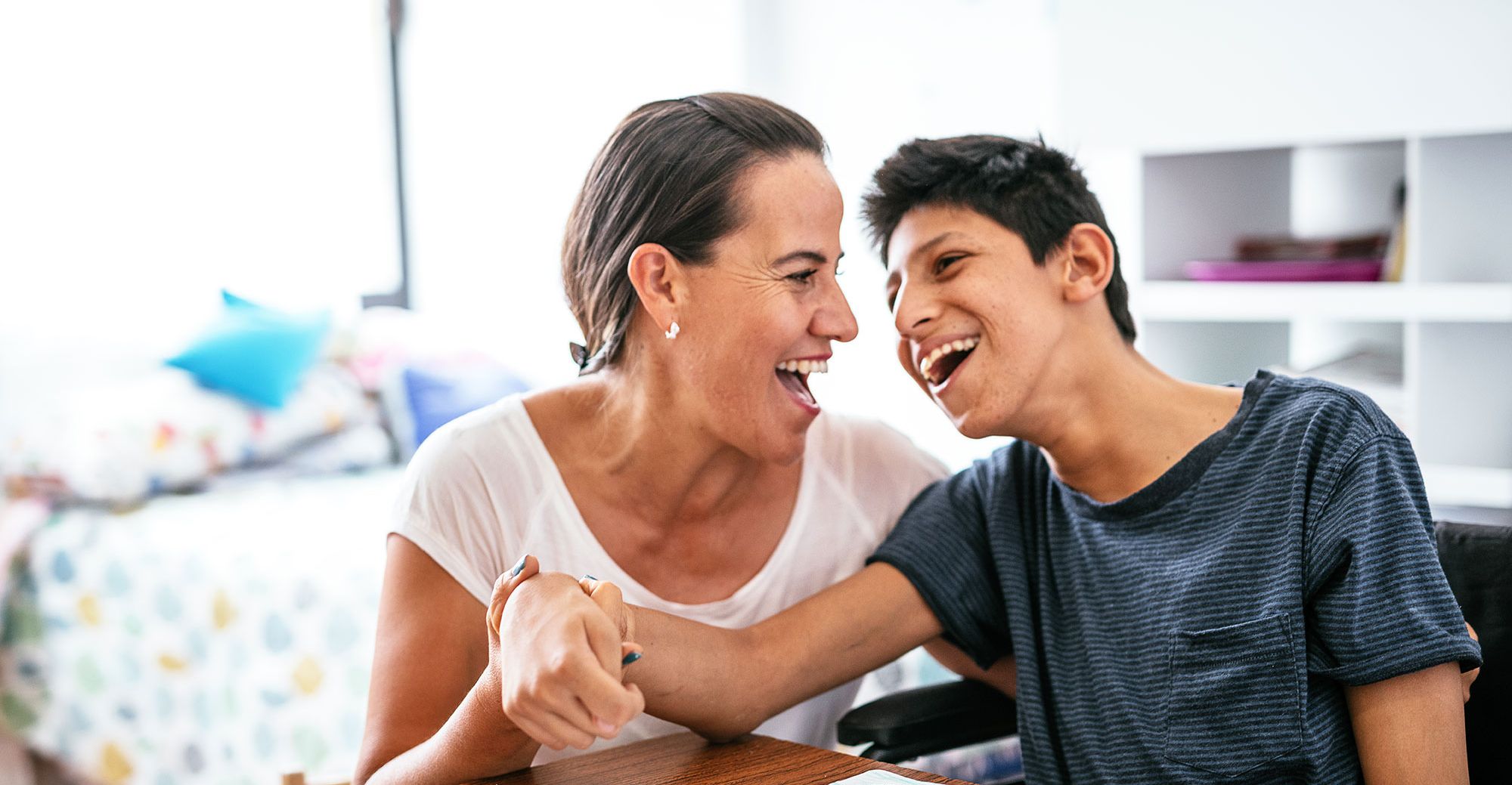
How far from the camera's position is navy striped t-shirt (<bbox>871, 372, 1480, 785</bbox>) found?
1309 mm

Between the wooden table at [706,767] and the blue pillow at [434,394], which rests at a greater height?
the blue pillow at [434,394]

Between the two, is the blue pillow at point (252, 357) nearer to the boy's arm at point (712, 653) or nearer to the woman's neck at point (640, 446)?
the woman's neck at point (640, 446)

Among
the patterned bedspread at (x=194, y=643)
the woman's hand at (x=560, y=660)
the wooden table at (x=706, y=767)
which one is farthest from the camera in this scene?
the patterned bedspread at (x=194, y=643)

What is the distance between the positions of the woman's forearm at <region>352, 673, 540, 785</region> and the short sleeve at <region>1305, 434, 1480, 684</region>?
75 centimetres

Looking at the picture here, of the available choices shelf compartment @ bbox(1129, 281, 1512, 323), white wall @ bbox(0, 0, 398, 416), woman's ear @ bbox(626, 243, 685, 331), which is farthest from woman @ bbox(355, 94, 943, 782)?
white wall @ bbox(0, 0, 398, 416)

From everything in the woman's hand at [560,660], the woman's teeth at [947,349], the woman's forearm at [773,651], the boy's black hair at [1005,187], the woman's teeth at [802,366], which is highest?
the boy's black hair at [1005,187]

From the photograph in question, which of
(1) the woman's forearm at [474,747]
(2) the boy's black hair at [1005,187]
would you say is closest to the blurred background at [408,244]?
(2) the boy's black hair at [1005,187]

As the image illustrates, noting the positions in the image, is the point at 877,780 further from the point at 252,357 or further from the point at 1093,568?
the point at 252,357

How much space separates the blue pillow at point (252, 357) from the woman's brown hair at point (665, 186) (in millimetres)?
2060

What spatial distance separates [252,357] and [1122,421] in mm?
2552

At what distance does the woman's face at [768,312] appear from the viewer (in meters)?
1.55

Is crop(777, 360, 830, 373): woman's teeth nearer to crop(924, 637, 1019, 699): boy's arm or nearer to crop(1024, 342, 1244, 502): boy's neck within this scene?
crop(1024, 342, 1244, 502): boy's neck

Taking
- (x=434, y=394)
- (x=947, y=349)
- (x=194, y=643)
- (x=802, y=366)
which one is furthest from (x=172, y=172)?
(x=947, y=349)

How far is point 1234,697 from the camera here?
1393 mm
